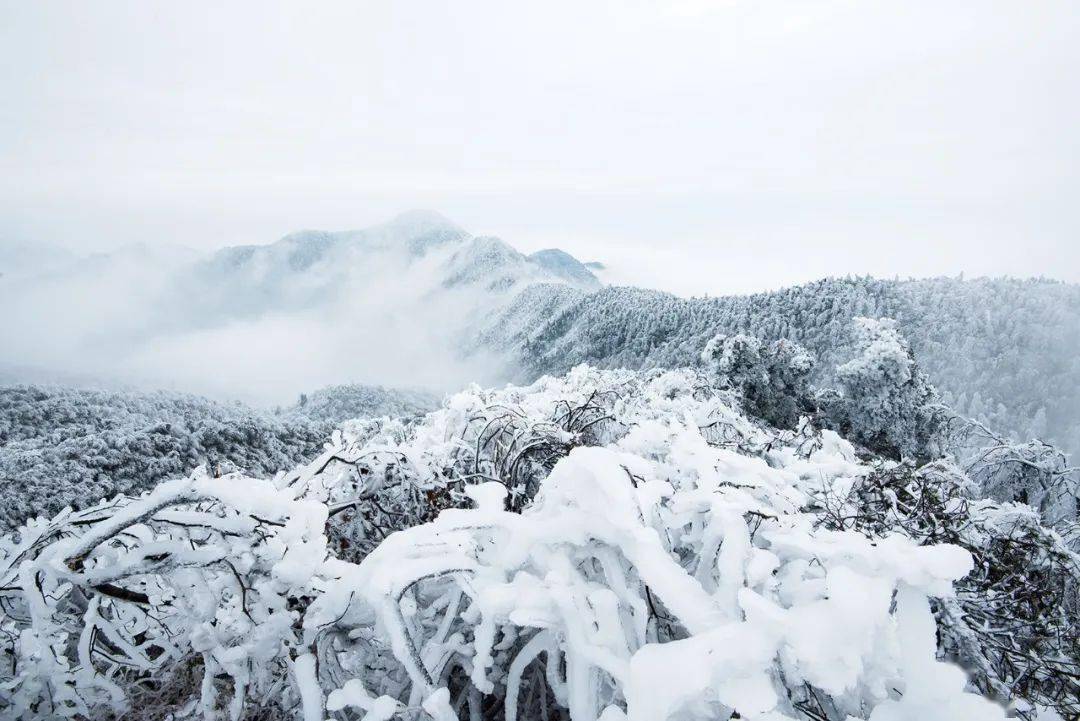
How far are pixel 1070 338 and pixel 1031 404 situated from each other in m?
4.32

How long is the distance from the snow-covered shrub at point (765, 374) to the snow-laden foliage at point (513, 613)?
699cm

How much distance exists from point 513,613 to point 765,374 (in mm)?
7984

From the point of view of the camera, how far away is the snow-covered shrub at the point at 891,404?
7844 mm

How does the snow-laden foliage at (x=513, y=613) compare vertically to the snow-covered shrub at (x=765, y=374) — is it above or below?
above

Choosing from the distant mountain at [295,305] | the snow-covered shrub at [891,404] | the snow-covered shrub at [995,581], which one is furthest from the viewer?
the distant mountain at [295,305]

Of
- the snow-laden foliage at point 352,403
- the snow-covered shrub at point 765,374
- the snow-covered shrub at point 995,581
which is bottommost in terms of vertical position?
the snow-laden foliage at point 352,403

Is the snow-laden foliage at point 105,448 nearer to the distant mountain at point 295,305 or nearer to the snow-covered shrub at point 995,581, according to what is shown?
the snow-covered shrub at point 995,581

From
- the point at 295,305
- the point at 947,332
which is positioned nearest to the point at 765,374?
the point at 947,332

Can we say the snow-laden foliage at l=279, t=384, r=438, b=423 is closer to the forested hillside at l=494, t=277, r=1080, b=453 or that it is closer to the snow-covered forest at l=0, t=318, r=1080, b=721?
the forested hillside at l=494, t=277, r=1080, b=453

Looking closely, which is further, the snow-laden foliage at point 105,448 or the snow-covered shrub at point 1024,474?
the snow-laden foliage at point 105,448

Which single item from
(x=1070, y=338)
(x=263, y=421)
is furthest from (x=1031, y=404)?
(x=263, y=421)

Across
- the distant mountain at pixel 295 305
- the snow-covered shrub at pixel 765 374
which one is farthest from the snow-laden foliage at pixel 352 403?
the distant mountain at pixel 295 305

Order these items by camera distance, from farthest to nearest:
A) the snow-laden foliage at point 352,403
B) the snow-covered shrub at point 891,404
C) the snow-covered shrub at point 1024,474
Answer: the snow-laden foliage at point 352,403 < the snow-covered shrub at point 891,404 < the snow-covered shrub at point 1024,474

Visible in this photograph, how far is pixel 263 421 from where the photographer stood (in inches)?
279
